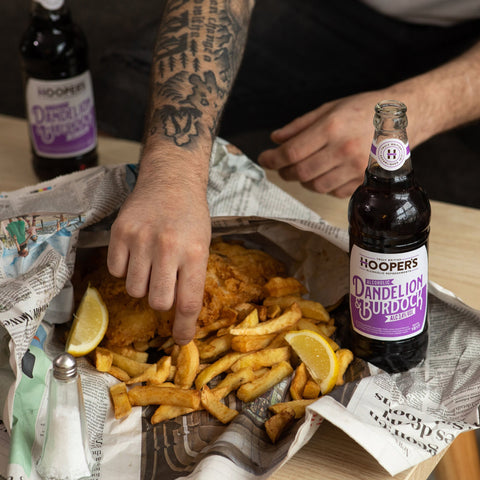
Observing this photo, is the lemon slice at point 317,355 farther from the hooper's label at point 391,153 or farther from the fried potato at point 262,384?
the hooper's label at point 391,153

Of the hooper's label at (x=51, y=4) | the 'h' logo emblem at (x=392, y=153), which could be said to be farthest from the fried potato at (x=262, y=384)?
the hooper's label at (x=51, y=4)

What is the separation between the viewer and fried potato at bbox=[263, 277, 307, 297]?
3.80 feet

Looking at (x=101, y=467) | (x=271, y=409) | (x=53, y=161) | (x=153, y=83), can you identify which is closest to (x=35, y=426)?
(x=101, y=467)

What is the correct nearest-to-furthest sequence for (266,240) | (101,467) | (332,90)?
(101,467) < (266,240) < (332,90)

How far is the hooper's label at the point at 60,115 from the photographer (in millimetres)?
1556

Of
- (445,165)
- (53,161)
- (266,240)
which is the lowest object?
(445,165)

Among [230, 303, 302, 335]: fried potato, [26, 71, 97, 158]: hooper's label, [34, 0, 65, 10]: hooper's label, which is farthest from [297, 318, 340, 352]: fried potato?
[34, 0, 65, 10]: hooper's label

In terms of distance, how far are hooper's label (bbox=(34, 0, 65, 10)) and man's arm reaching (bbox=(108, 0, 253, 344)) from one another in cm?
23

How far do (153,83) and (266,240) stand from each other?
1.17 feet

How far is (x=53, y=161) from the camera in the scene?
164 centimetres

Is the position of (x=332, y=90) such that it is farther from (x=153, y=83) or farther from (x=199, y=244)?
(x=199, y=244)

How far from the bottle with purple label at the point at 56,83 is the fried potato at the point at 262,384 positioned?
803mm

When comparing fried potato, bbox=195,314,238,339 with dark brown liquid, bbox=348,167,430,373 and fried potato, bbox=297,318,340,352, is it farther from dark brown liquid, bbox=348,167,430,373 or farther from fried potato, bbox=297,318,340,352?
dark brown liquid, bbox=348,167,430,373

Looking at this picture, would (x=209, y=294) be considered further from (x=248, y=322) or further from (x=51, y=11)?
(x=51, y=11)
